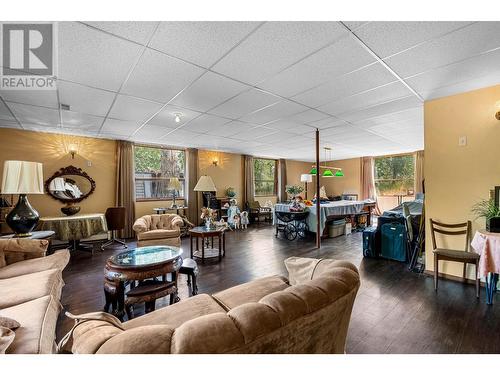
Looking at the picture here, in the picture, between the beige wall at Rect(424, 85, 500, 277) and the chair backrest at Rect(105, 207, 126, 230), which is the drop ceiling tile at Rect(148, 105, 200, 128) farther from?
the beige wall at Rect(424, 85, 500, 277)

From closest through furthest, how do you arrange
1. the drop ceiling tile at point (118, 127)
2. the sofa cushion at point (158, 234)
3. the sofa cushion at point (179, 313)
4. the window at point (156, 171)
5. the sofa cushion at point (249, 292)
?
the sofa cushion at point (179, 313)
the sofa cushion at point (249, 292)
the sofa cushion at point (158, 234)
the drop ceiling tile at point (118, 127)
the window at point (156, 171)

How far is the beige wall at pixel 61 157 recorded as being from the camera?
15.7ft

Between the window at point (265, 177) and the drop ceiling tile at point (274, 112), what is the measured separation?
16.7 feet

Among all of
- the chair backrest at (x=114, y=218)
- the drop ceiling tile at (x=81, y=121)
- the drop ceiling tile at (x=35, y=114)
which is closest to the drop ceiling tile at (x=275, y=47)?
the drop ceiling tile at (x=81, y=121)

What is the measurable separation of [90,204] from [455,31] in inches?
275

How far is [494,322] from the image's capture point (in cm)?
211

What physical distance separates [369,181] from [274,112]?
728 centimetres

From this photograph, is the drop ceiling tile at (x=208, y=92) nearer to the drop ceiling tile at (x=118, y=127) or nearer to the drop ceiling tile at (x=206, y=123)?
the drop ceiling tile at (x=206, y=123)

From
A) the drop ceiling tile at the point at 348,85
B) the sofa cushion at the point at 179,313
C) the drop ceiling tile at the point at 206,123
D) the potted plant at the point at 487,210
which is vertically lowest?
the sofa cushion at the point at 179,313

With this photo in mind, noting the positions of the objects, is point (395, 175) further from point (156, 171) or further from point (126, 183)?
point (126, 183)
